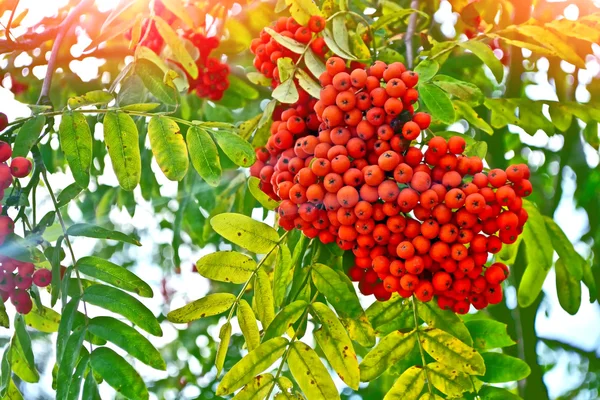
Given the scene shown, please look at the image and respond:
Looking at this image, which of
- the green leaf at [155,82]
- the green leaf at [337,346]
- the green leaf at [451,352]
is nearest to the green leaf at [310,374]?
the green leaf at [337,346]

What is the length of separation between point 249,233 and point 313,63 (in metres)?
0.42

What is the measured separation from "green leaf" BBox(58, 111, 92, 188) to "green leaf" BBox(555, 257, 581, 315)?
1.25m

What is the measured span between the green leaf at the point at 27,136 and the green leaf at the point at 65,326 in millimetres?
347

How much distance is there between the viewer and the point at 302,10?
5.40 ft

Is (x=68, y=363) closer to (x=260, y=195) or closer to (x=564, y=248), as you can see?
(x=260, y=195)

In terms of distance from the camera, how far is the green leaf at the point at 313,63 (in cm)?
163

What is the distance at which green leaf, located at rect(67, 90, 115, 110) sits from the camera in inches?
64.2

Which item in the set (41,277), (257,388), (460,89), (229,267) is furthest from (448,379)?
(41,277)

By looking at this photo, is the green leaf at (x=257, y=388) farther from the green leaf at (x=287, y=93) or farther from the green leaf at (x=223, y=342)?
the green leaf at (x=287, y=93)

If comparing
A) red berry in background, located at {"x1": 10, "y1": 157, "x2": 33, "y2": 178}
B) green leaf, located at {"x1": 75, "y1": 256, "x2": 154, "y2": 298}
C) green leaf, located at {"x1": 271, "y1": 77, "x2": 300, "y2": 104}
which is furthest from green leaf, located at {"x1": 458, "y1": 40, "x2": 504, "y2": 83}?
red berry in background, located at {"x1": 10, "y1": 157, "x2": 33, "y2": 178}

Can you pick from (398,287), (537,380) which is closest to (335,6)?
(398,287)

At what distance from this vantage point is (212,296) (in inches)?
63.1

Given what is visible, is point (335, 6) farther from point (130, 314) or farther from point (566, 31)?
point (130, 314)

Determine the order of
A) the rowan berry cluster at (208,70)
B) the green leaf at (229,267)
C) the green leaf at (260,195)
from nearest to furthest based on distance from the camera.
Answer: the green leaf at (229,267)
the green leaf at (260,195)
the rowan berry cluster at (208,70)
